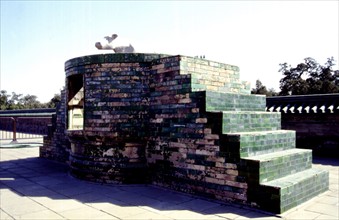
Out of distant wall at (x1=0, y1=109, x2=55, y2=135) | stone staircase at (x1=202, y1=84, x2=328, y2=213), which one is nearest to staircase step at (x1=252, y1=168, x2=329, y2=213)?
stone staircase at (x1=202, y1=84, x2=328, y2=213)

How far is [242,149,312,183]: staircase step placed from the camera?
12.9ft

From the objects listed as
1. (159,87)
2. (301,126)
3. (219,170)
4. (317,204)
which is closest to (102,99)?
(159,87)

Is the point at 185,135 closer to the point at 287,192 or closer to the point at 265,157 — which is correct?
the point at 265,157

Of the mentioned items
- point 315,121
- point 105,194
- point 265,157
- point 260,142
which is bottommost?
point 105,194

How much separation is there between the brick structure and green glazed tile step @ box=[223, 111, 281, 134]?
0.05 feet

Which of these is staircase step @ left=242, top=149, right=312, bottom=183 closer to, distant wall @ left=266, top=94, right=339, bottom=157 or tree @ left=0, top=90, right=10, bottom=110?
distant wall @ left=266, top=94, right=339, bottom=157

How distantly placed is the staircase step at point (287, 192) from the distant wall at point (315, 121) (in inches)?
200

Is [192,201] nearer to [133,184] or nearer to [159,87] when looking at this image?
[133,184]

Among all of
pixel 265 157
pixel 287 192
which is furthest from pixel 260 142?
pixel 287 192

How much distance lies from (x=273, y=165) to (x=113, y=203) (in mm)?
2376

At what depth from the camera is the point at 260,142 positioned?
446cm

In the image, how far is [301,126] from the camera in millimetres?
9703

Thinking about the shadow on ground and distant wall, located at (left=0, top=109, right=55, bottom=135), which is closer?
the shadow on ground

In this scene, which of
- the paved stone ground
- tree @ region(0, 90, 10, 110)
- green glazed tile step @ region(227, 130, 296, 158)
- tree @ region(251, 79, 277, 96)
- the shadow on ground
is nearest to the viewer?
the paved stone ground
